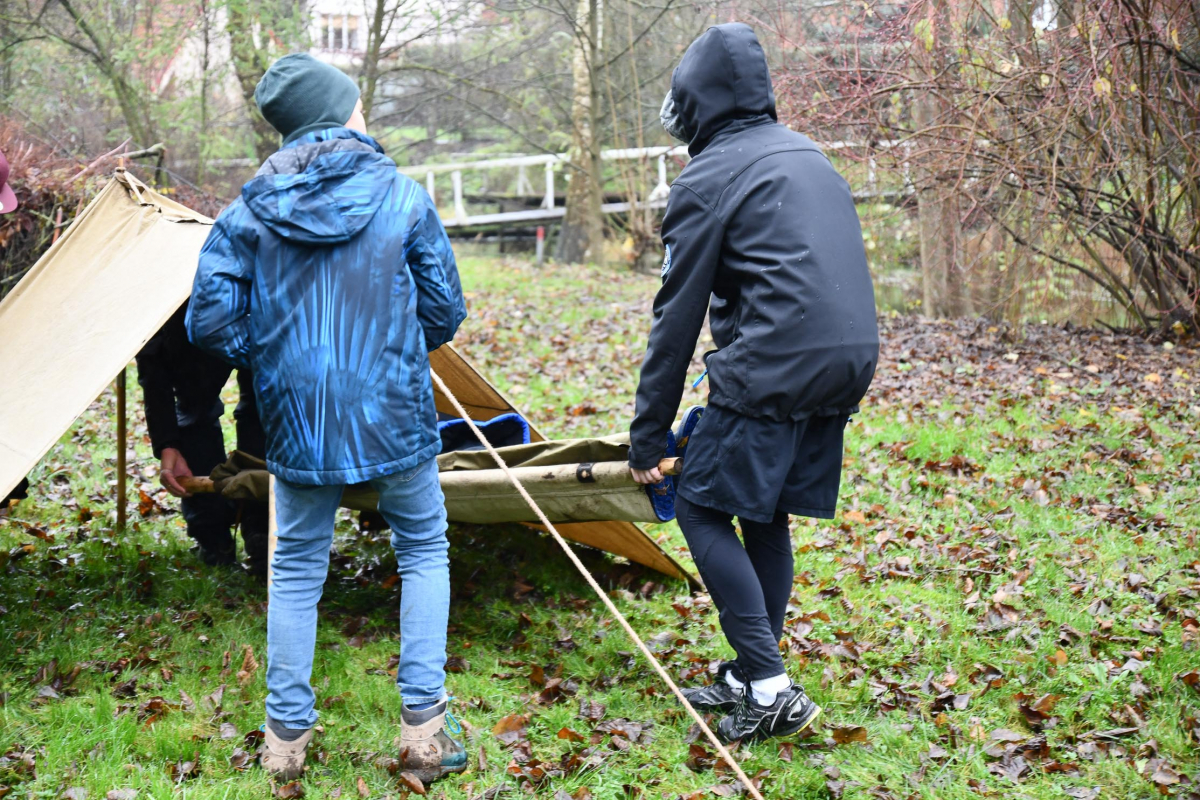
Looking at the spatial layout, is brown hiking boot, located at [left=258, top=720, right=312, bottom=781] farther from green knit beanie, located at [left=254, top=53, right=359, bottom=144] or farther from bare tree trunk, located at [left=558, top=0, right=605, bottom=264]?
bare tree trunk, located at [left=558, top=0, right=605, bottom=264]

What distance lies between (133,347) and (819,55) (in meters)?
8.06

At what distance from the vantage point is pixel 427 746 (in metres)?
2.94

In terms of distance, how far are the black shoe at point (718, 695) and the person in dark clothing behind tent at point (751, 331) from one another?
0.16 metres

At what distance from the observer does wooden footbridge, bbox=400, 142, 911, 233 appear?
1599 centimetres

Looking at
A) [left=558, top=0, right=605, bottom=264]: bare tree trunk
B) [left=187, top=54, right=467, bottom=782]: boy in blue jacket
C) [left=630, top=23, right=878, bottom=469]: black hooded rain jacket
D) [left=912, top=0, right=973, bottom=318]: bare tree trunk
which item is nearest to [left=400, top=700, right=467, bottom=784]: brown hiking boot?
[left=187, top=54, right=467, bottom=782]: boy in blue jacket

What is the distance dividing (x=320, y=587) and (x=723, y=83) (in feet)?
6.17

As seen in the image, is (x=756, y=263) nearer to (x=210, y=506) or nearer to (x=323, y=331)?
(x=323, y=331)

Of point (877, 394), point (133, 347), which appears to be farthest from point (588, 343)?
point (133, 347)

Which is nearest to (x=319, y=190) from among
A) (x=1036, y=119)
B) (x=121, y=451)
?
(x=121, y=451)

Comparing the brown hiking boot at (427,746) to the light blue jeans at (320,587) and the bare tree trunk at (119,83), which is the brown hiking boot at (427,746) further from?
the bare tree trunk at (119,83)

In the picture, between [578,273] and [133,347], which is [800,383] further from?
[578,273]

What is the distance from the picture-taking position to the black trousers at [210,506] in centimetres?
433

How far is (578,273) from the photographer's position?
14734mm

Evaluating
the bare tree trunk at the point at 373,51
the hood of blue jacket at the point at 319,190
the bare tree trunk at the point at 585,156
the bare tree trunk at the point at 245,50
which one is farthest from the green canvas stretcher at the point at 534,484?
the bare tree trunk at the point at 585,156
